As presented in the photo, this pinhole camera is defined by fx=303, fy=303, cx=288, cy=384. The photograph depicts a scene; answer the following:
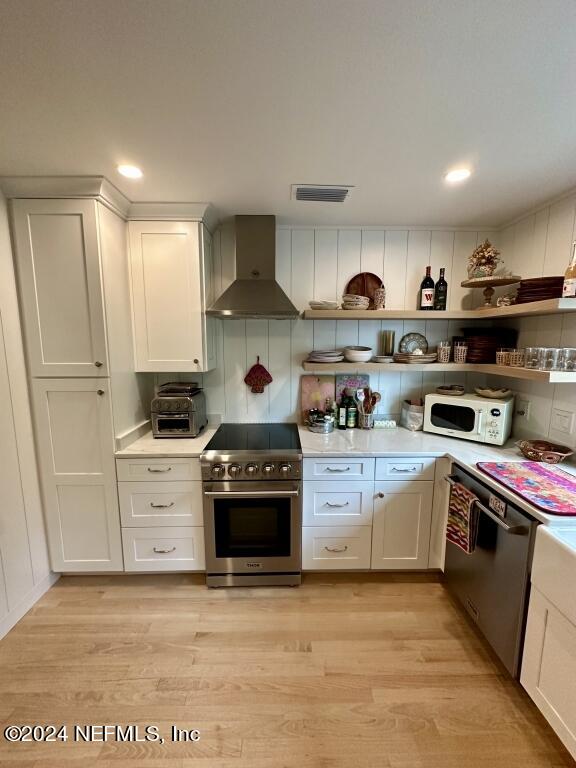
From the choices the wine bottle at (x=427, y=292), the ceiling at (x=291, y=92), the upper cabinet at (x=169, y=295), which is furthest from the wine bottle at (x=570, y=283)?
the upper cabinet at (x=169, y=295)

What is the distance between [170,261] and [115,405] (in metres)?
1.01

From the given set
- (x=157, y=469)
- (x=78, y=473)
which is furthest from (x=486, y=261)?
(x=78, y=473)

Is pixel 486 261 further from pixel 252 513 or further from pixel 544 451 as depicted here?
pixel 252 513

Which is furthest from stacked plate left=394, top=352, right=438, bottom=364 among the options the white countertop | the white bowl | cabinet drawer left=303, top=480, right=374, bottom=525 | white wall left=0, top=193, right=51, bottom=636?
white wall left=0, top=193, right=51, bottom=636

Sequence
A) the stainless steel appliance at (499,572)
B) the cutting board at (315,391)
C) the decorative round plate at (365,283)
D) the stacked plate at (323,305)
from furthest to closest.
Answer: the cutting board at (315,391) < the decorative round plate at (365,283) < the stacked plate at (323,305) < the stainless steel appliance at (499,572)

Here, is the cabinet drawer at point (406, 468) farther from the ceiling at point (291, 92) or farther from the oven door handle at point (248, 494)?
the ceiling at point (291, 92)

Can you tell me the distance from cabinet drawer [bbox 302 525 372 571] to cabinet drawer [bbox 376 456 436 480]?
384mm

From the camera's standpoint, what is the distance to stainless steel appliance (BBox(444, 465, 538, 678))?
132cm

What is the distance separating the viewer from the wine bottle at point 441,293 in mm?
2260

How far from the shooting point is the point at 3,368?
1.66 meters

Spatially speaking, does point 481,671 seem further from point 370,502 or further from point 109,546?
point 109,546

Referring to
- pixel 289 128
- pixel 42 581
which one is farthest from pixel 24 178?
pixel 42 581

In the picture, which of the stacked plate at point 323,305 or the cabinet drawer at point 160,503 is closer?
the cabinet drawer at point 160,503

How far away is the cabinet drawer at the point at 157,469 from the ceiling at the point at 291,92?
5.37 ft
